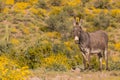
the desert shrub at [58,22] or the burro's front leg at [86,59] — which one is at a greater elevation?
the burro's front leg at [86,59]

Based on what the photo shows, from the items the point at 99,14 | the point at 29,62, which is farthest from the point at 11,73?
the point at 99,14

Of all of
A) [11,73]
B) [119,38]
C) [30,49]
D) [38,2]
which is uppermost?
[11,73]

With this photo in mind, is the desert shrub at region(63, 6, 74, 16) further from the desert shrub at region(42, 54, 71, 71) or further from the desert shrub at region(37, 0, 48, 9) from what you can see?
the desert shrub at region(42, 54, 71, 71)

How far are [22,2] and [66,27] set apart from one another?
8.90 m

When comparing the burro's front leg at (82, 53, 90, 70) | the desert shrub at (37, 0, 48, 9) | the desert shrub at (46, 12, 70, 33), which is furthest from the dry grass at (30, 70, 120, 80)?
the desert shrub at (37, 0, 48, 9)

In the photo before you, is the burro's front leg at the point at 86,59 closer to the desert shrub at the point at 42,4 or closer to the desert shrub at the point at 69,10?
the desert shrub at the point at 69,10

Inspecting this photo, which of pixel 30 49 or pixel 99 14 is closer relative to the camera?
pixel 30 49

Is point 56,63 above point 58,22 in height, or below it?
above

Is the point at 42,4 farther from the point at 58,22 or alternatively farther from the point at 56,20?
the point at 58,22

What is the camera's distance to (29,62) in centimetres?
1711

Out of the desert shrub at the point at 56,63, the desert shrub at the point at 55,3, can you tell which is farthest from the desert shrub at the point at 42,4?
the desert shrub at the point at 56,63

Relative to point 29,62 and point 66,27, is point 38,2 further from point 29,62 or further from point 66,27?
point 29,62

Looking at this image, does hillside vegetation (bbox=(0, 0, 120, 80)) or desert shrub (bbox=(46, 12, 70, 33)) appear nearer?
hillside vegetation (bbox=(0, 0, 120, 80))

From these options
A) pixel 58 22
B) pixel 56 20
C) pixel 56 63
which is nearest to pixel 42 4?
pixel 56 20
